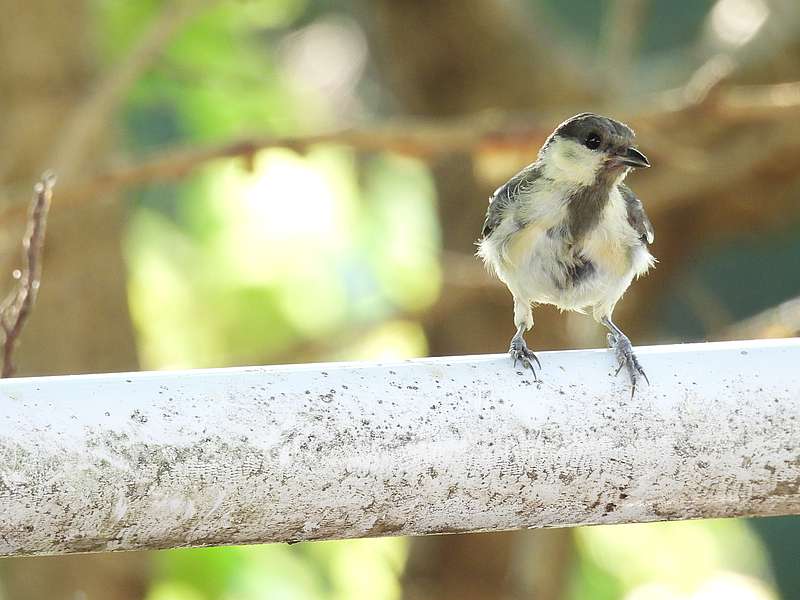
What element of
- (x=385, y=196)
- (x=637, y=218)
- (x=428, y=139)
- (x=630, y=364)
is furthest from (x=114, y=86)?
(x=385, y=196)

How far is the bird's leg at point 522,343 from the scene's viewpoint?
5.71ft

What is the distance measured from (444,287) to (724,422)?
303 centimetres

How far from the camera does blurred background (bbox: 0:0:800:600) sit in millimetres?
3662

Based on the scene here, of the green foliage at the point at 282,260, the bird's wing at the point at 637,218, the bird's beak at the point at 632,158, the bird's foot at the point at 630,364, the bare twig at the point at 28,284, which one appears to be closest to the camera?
the bird's foot at the point at 630,364

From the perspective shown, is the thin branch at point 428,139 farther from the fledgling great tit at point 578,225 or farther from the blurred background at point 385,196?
the fledgling great tit at point 578,225

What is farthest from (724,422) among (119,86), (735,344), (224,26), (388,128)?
(224,26)

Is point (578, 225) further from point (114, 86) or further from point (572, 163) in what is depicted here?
point (114, 86)

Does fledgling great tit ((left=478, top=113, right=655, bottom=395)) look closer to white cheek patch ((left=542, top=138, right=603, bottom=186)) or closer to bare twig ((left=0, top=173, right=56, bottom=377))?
white cheek patch ((left=542, top=138, right=603, bottom=186))

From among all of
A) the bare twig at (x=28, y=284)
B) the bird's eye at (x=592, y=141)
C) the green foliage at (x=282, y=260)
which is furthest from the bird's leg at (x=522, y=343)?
the green foliage at (x=282, y=260)

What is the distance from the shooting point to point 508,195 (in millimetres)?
2754

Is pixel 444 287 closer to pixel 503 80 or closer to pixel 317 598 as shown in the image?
pixel 503 80

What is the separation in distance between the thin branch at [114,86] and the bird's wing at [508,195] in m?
1.30

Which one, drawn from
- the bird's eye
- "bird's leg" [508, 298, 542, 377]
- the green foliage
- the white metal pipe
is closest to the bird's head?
the bird's eye

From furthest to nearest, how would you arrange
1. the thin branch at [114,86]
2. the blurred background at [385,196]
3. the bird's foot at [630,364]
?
the blurred background at [385,196], the thin branch at [114,86], the bird's foot at [630,364]
